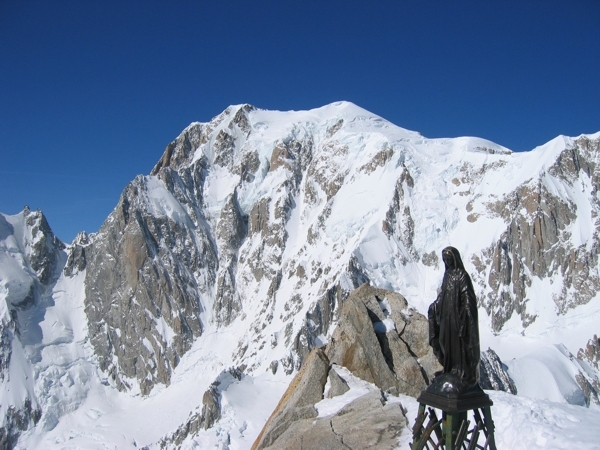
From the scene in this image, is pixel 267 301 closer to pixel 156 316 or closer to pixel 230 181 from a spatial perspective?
pixel 156 316

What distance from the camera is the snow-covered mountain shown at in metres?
99.4

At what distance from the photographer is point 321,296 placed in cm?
10825

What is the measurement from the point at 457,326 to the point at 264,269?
132859 millimetres

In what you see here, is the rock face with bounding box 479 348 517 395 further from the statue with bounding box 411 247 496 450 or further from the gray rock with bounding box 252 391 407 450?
the statue with bounding box 411 247 496 450

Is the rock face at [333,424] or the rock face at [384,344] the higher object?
the rock face at [384,344]

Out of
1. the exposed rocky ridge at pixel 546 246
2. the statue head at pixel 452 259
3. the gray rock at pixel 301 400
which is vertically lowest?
the gray rock at pixel 301 400

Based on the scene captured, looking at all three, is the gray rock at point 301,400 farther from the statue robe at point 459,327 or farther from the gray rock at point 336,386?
the statue robe at point 459,327

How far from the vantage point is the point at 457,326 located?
28.4ft

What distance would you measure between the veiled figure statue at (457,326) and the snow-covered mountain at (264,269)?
70.7 meters

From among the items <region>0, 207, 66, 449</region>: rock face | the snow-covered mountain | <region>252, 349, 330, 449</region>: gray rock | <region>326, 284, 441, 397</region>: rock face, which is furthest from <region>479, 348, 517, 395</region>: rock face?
<region>0, 207, 66, 449</region>: rock face

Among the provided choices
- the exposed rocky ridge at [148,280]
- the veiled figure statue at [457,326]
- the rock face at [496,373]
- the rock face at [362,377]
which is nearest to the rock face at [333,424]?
the rock face at [362,377]

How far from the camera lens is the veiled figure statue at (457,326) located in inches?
335

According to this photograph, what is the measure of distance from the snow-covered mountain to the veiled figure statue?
7072 centimetres

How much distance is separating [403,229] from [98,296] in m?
88.8
